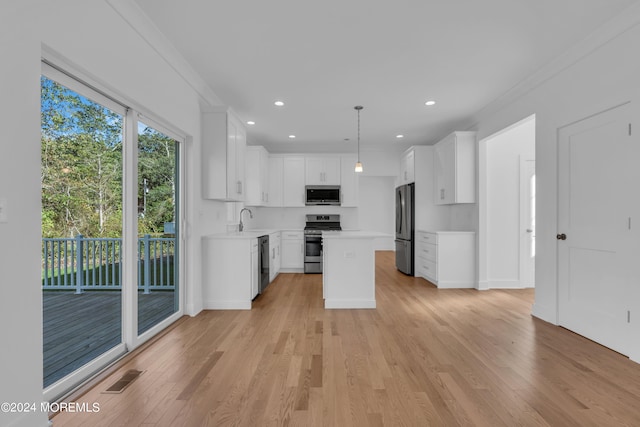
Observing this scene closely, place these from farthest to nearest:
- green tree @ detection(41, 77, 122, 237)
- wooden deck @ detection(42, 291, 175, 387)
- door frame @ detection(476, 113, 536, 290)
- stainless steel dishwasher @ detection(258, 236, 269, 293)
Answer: door frame @ detection(476, 113, 536, 290)
stainless steel dishwasher @ detection(258, 236, 269, 293)
wooden deck @ detection(42, 291, 175, 387)
green tree @ detection(41, 77, 122, 237)

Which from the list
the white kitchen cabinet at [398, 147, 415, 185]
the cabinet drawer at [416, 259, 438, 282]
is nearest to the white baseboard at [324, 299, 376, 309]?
the cabinet drawer at [416, 259, 438, 282]

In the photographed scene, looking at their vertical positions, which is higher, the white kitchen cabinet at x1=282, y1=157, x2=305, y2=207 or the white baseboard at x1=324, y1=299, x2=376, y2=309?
the white kitchen cabinet at x1=282, y1=157, x2=305, y2=207

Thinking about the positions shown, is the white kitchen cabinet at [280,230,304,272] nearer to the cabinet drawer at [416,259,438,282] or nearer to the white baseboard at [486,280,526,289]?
the cabinet drawer at [416,259,438,282]

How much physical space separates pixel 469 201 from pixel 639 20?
294 centimetres

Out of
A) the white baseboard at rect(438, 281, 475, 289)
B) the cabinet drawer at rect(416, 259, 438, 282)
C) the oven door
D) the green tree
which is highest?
the green tree

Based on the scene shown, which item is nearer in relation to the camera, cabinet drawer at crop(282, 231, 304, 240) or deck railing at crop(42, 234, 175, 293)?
deck railing at crop(42, 234, 175, 293)

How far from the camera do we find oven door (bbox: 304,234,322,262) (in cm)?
614

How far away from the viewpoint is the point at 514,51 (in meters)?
2.99

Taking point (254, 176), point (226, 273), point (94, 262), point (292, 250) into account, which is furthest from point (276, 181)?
point (94, 262)

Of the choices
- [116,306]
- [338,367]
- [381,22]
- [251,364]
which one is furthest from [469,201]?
[116,306]

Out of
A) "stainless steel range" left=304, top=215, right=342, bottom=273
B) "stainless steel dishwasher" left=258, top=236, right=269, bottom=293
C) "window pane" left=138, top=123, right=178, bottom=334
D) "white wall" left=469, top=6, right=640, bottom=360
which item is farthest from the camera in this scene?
"stainless steel range" left=304, top=215, right=342, bottom=273

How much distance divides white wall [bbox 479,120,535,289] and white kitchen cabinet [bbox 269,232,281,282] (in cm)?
344

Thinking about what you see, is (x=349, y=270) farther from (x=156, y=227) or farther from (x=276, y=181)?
(x=276, y=181)

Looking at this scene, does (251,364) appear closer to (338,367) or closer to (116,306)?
(338,367)
